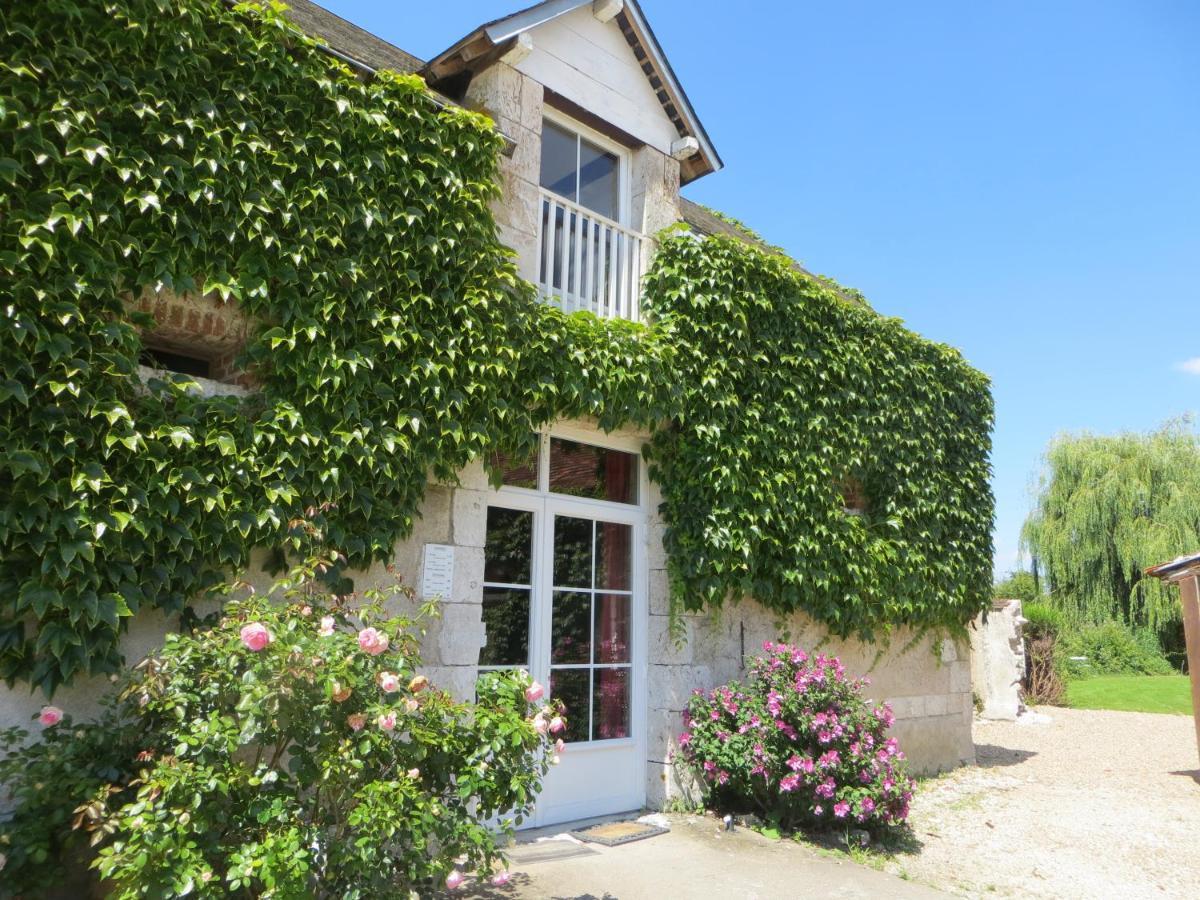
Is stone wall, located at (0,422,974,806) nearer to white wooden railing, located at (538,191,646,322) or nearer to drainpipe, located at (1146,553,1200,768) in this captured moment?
white wooden railing, located at (538,191,646,322)

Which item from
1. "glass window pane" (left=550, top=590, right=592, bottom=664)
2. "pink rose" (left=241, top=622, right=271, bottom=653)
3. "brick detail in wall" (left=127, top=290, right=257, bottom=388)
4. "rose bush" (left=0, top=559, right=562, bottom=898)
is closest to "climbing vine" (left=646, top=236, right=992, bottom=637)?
"glass window pane" (left=550, top=590, right=592, bottom=664)

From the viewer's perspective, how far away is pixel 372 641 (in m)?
2.96

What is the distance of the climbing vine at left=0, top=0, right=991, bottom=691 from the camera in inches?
128

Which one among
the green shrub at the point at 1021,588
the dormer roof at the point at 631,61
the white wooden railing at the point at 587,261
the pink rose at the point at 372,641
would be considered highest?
the dormer roof at the point at 631,61

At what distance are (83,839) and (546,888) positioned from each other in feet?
6.36

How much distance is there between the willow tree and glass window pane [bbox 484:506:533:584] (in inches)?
607

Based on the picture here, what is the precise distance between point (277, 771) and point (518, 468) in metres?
2.52

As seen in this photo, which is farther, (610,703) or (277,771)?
(610,703)

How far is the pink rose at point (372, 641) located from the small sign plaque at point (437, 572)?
1461mm

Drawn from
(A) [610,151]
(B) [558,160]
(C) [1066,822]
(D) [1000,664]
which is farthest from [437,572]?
(D) [1000,664]

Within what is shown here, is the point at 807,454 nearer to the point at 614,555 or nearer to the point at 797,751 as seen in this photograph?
the point at 614,555

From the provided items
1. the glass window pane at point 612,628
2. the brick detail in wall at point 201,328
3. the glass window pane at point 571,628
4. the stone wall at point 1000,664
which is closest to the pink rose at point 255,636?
the brick detail in wall at point 201,328

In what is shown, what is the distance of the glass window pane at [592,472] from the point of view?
548 centimetres

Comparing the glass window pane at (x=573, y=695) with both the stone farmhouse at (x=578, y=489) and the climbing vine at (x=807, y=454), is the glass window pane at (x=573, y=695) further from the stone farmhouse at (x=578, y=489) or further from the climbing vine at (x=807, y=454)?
the climbing vine at (x=807, y=454)
